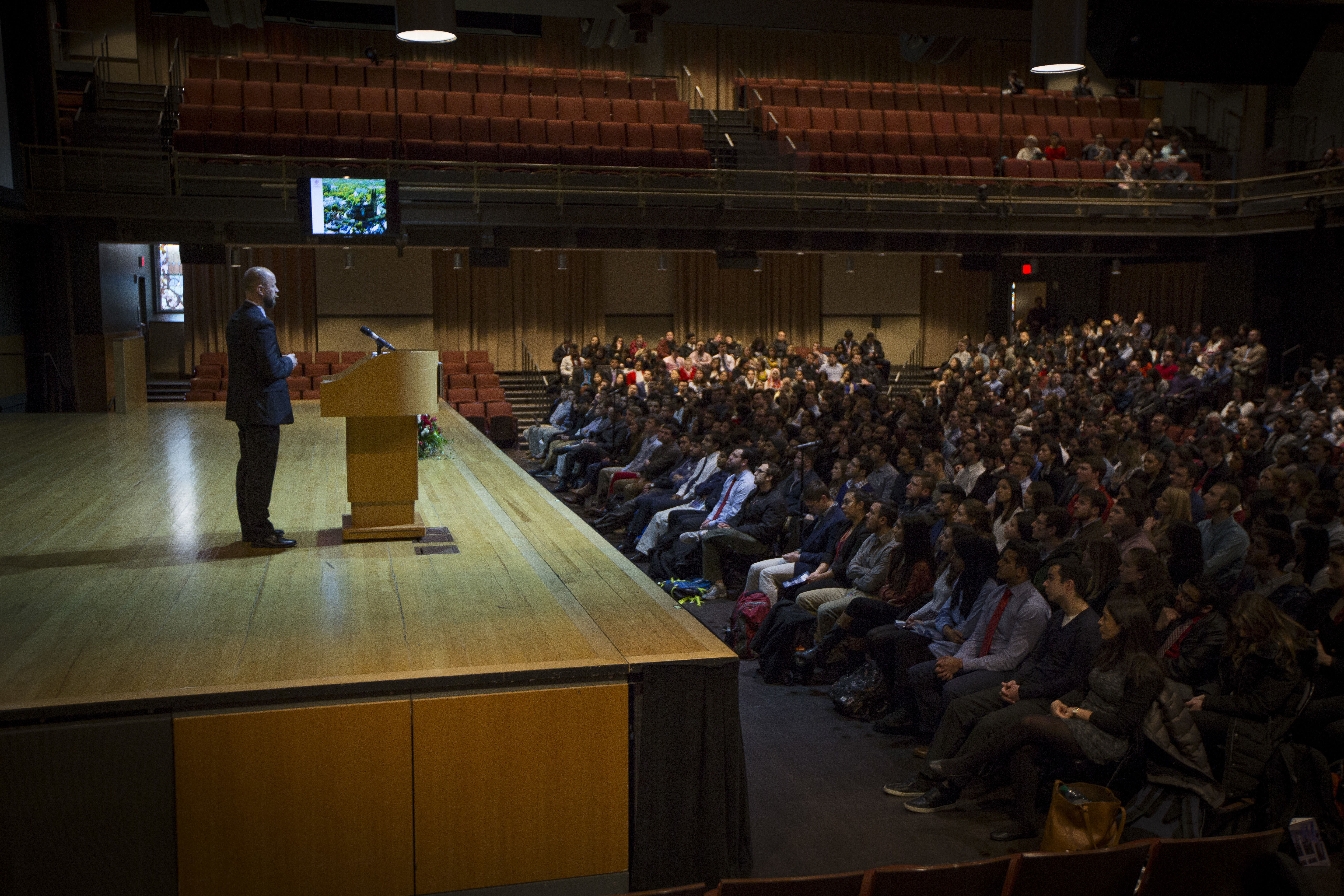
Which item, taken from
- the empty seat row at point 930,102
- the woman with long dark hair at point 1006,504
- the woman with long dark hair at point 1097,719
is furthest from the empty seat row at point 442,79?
the woman with long dark hair at point 1097,719

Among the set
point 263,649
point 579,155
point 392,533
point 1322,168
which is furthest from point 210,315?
point 1322,168

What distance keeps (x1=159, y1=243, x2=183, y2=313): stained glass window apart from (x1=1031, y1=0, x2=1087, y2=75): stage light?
50.8 ft

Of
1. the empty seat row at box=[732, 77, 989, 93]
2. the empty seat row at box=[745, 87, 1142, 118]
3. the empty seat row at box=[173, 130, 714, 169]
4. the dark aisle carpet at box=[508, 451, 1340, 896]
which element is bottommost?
the dark aisle carpet at box=[508, 451, 1340, 896]

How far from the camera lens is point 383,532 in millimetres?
4910

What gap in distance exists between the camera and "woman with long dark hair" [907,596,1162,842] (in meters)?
3.54

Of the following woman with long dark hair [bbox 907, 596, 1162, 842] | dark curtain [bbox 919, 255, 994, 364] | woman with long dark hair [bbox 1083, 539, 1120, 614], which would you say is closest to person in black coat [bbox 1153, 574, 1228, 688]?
woman with long dark hair [bbox 907, 596, 1162, 842]

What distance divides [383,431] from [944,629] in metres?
2.67

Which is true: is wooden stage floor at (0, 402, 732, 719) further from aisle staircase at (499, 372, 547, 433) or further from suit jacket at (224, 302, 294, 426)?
aisle staircase at (499, 372, 547, 433)

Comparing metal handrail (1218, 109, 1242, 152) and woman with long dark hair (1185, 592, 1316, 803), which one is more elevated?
metal handrail (1218, 109, 1242, 152)

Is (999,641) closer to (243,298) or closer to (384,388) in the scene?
(384,388)

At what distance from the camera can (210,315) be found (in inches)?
648

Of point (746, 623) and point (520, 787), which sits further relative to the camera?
point (746, 623)

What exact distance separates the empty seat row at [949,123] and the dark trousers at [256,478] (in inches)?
540

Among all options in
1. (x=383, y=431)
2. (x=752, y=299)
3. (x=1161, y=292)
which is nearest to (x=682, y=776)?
(x=383, y=431)
